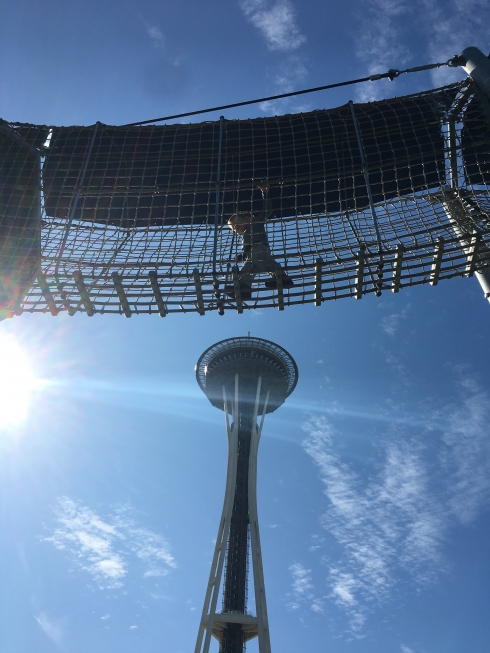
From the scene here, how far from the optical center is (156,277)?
10.1 metres

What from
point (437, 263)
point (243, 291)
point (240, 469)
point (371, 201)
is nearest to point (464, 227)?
point (437, 263)

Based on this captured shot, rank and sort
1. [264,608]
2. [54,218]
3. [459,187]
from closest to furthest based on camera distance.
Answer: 1. [459,187]
2. [54,218]
3. [264,608]

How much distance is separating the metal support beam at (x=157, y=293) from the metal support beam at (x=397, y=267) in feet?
13.3

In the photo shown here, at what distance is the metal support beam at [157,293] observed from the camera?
10.0 metres

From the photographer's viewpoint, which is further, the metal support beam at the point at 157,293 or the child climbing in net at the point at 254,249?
the child climbing in net at the point at 254,249

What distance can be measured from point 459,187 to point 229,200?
5.18 metres

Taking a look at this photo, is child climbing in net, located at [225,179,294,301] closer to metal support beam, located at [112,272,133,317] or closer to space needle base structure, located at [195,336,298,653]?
metal support beam, located at [112,272,133,317]

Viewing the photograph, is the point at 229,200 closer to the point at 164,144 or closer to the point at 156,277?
the point at 164,144

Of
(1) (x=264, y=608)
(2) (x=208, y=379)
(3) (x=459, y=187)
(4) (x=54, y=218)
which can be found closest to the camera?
(3) (x=459, y=187)

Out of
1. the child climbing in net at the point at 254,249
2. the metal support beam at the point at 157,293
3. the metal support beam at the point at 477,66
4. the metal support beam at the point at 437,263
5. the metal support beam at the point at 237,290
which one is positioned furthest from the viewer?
the metal support beam at the point at 477,66

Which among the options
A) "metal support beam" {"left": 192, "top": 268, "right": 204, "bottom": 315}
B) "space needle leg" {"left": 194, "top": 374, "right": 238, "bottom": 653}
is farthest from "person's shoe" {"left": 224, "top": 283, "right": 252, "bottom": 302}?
"space needle leg" {"left": 194, "top": 374, "right": 238, "bottom": 653}

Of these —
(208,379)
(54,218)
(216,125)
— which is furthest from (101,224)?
(208,379)

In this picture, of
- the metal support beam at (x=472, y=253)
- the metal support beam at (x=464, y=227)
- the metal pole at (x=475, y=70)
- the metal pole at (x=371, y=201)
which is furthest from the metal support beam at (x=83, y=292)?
the metal pole at (x=475, y=70)

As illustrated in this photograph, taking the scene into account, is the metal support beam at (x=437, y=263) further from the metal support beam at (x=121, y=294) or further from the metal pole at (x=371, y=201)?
the metal support beam at (x=121, y=294)
